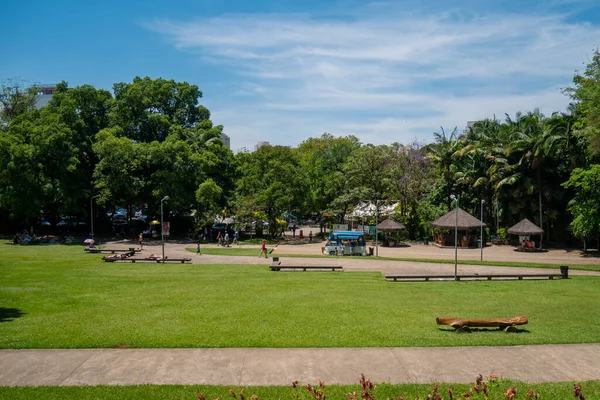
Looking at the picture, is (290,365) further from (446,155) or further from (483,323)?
(446,155)

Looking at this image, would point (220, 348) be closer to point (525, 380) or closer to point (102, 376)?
point (102, 376)

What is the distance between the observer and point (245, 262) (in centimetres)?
3272

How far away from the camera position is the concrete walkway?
10.2 metres

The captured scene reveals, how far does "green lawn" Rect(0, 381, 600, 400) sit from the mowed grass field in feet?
9.14

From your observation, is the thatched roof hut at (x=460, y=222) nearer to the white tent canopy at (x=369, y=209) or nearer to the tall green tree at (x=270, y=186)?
the white tent canopy at (x=369, y=209)

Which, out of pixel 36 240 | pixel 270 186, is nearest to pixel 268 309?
pixel 270 186

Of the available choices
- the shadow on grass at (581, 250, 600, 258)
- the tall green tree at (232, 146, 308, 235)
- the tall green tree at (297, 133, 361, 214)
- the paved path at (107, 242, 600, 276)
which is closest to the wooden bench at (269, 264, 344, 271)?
the paved path at (107, 242, 600, 276)

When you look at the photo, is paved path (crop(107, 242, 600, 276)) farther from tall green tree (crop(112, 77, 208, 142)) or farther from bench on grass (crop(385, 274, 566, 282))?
tall green tree (crop(112, 77, 208, 142))

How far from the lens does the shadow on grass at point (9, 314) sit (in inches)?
602

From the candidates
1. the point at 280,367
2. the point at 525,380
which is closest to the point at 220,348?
the point at 280,367

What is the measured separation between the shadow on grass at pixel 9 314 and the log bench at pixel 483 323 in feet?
46.8

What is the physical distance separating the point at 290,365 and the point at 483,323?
21.4 feet

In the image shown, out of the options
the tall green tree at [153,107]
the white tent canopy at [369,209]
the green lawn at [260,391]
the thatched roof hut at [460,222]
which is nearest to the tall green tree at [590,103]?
the thatched roof hut at [460,222]

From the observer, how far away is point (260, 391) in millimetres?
9484
